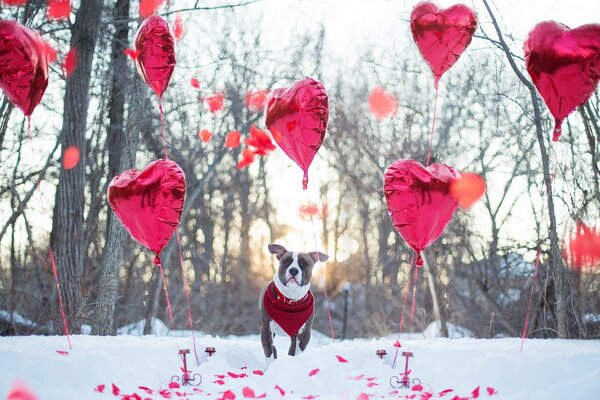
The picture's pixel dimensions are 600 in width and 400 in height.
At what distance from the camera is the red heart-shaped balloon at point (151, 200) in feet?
14.9

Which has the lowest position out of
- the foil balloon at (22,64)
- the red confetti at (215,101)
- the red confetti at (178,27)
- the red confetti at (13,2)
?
the foil balloon at (22,64)

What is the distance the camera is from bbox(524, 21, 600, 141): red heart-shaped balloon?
4.23 meters

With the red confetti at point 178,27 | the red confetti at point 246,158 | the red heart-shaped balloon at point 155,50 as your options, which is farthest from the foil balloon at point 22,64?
the red confetti at point 246,158

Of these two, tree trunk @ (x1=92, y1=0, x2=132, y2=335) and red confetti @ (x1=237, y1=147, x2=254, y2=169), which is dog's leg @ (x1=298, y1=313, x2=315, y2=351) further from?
red confetti @ (x1=237, y1=147, x2=254, y2=169)

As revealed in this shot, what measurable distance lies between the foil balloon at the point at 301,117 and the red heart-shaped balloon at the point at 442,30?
3.46 feet

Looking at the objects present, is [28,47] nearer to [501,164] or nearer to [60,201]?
[60,201]

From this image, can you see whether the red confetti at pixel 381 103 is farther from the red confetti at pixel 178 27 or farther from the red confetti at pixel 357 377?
the red confetti at pixel 357 377

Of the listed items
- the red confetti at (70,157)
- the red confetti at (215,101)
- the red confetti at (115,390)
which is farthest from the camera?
the red confetti at (215,101)

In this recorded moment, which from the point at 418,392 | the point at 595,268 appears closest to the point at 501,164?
the point at 595,268

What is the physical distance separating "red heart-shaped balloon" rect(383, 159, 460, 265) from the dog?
1.02 meters

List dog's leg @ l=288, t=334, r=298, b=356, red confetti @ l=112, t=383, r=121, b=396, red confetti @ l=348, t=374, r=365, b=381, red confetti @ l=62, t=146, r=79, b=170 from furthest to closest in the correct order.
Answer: red confetti @ l=62, t=146, r=79, b=170 < dog's leg @ l=288, t=334, r=298, b=356 < red confetti @ l=348, t=374, r=365, b=381 < red confetti @ l=112, t=383, r=121, b=396

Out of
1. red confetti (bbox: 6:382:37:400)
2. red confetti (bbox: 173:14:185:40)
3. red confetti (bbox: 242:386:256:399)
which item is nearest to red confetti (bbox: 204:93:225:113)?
red confetti (bbox: 173:14:185:40)

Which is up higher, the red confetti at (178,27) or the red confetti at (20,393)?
the red confetti at (178,27)

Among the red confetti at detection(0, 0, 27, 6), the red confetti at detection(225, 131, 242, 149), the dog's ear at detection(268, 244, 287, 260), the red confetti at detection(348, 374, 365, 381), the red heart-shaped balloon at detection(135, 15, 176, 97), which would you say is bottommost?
the red confetti at detection(348, 374, 365, 381)
